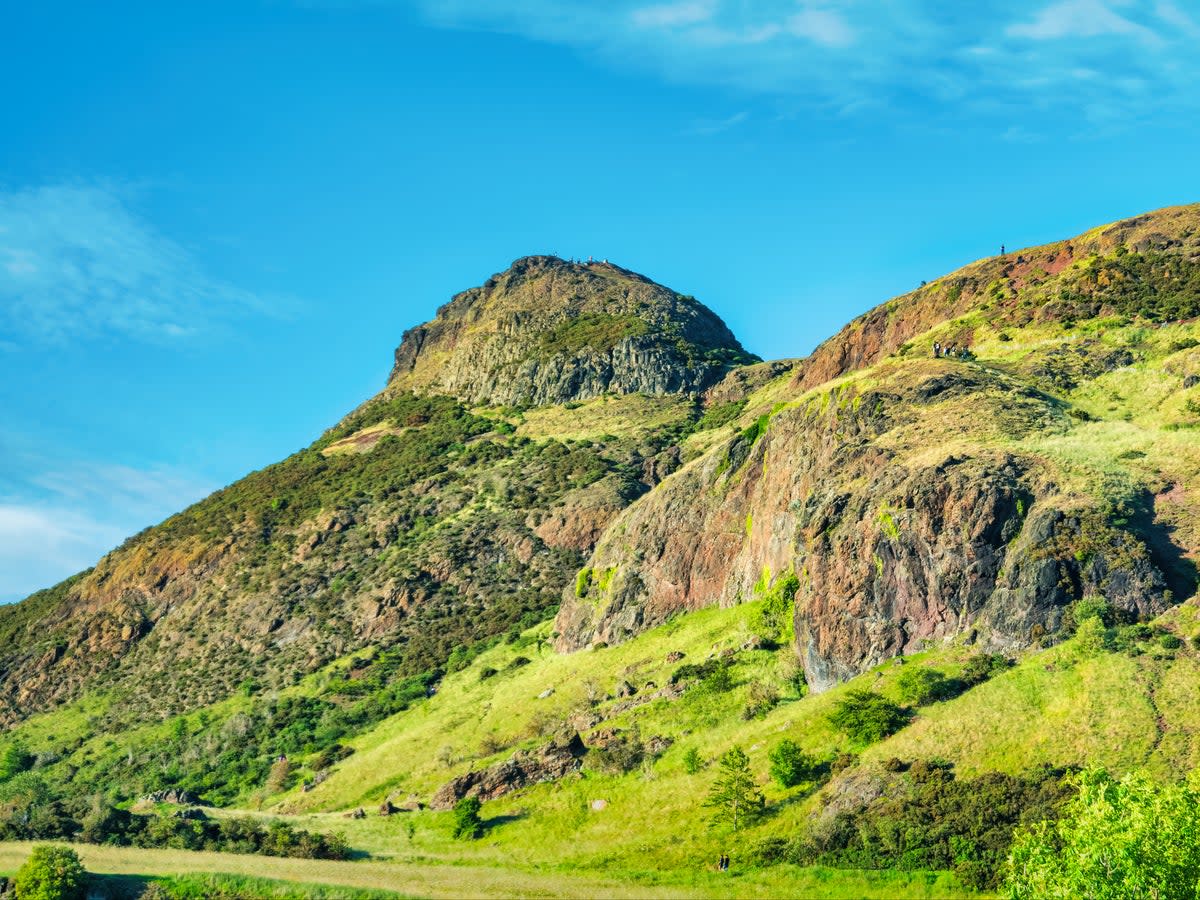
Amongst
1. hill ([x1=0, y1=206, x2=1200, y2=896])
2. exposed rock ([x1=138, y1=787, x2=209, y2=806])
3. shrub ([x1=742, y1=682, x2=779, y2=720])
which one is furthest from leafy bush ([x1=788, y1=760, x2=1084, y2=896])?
exposed rock ([x1=138, y1=787, x2=209, y2=806])

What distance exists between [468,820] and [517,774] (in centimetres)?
695

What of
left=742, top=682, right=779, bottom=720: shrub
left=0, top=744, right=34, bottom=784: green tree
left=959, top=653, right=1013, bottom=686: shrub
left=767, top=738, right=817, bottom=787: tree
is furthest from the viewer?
left=0, top=744, right=34, bottom=784: green tree

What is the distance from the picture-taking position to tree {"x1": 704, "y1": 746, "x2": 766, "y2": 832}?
67625 mm

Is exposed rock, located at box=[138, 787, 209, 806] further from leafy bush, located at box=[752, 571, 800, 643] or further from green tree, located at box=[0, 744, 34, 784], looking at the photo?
leafy bush, located at box=[752, 571, 800, 643]

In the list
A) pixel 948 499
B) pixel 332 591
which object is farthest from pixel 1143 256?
pixel 332 591

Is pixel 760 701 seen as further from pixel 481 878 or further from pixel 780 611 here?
pixel 481 878

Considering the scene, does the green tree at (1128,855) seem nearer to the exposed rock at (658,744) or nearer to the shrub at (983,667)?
the shrub at (983,667)

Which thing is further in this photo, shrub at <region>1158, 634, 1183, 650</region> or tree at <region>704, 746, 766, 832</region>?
tree at <region>704, 746, 766, 832</region>

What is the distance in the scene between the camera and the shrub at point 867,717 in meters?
69.8

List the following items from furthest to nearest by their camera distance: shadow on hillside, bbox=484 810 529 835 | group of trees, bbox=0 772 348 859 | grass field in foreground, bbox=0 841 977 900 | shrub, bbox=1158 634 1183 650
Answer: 1. shadow on hillside, bbox=484 810 529 835
2. group of trees, bbox=0 772 348 859
3. shrub, bbox=1158 634 1183 650
4. grass field in foreground, bbox=0 841 977 900

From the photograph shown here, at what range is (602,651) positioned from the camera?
108875 millimetres

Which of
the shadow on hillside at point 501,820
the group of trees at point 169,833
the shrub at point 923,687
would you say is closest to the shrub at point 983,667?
the shrub at point 923,687

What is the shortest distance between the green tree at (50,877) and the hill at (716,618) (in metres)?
14.2

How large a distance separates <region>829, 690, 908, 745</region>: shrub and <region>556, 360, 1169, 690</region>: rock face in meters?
7.55
